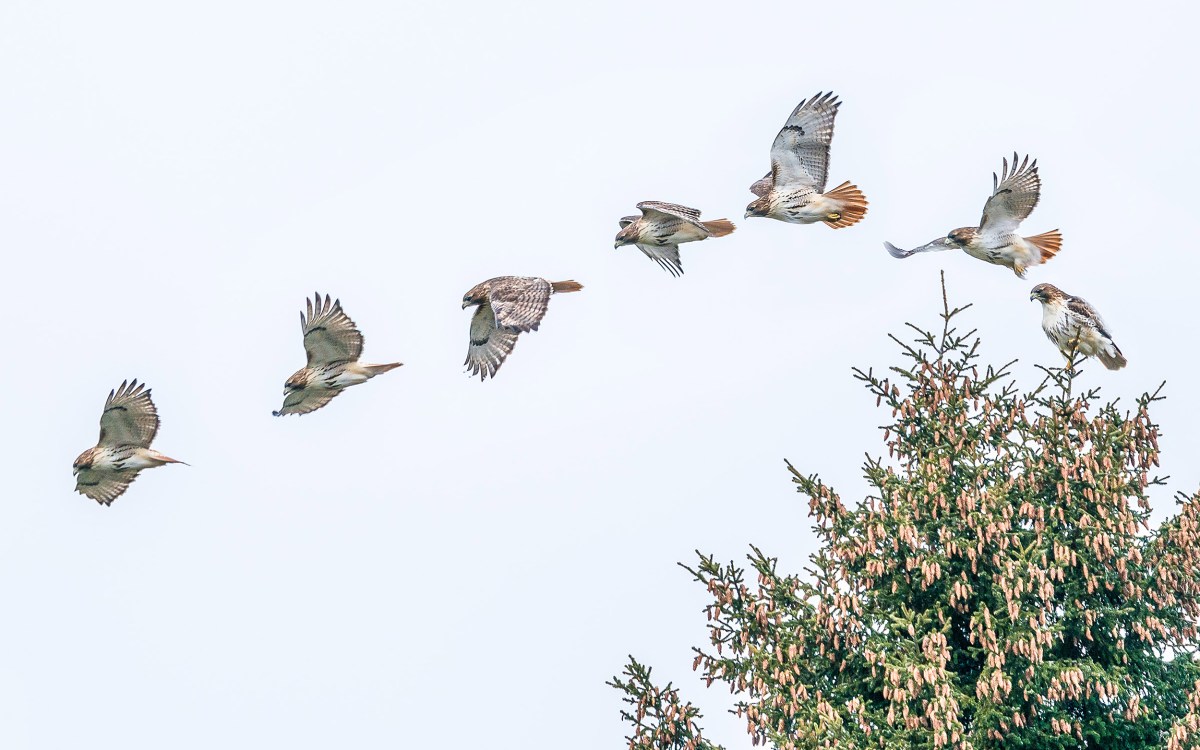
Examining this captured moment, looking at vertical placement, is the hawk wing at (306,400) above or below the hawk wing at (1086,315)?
above

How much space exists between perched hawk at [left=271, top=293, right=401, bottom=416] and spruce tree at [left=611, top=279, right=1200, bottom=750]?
3.51 metres

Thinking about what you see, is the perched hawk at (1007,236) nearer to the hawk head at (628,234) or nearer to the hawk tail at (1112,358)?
the hawk tail at (1112,358)

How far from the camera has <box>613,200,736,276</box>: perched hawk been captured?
51.4 feet

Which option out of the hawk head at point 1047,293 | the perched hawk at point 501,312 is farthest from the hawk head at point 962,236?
the perched hawk at point 501,312

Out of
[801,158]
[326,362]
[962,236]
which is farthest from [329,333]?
[962,236]

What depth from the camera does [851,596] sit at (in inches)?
584

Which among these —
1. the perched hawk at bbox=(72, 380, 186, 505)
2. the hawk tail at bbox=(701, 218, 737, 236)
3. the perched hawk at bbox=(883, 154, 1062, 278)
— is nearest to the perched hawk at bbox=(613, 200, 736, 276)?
the hawk tail at bbox=(701, 218, 737, 236)

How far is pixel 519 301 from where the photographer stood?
1505 centimetres

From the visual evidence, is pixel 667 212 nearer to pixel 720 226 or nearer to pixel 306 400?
pixel 720 226

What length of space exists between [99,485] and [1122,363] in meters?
10.0

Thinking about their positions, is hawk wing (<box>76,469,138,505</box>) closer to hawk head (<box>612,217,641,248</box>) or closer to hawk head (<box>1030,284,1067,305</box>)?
hawk head (<box>612,217,641,248</box>)

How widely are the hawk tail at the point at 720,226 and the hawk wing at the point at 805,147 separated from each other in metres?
0.81

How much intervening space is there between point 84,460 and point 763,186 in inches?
275

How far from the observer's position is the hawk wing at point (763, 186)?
54.4 ft
